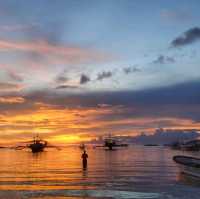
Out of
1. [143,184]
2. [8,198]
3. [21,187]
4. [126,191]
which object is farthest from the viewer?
[143,184]

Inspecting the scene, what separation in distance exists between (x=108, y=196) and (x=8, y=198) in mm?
9106

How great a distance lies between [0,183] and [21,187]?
19.2 feet

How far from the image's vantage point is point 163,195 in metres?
42.4

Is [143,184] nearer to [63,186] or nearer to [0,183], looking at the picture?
[63,186]

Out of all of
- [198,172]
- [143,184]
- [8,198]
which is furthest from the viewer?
[198,172]

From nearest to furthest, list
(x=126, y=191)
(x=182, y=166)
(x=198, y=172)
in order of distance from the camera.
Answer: (x=126, y=191)
(x=198, y=172)
(x=182, y=166)

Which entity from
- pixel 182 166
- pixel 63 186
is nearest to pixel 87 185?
pixel 63 186

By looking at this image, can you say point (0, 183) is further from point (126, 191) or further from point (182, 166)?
point (182, 166)

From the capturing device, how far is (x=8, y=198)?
1583 inches

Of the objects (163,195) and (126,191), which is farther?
(126,191)

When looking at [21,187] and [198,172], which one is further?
[198,172]

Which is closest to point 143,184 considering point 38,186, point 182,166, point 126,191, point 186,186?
point 186,186

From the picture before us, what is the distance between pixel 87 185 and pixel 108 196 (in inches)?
405

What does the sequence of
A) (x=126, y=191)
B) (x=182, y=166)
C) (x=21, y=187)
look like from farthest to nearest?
(x=182, y=166) < (x=21, y=187) < (x=126, y=191)
